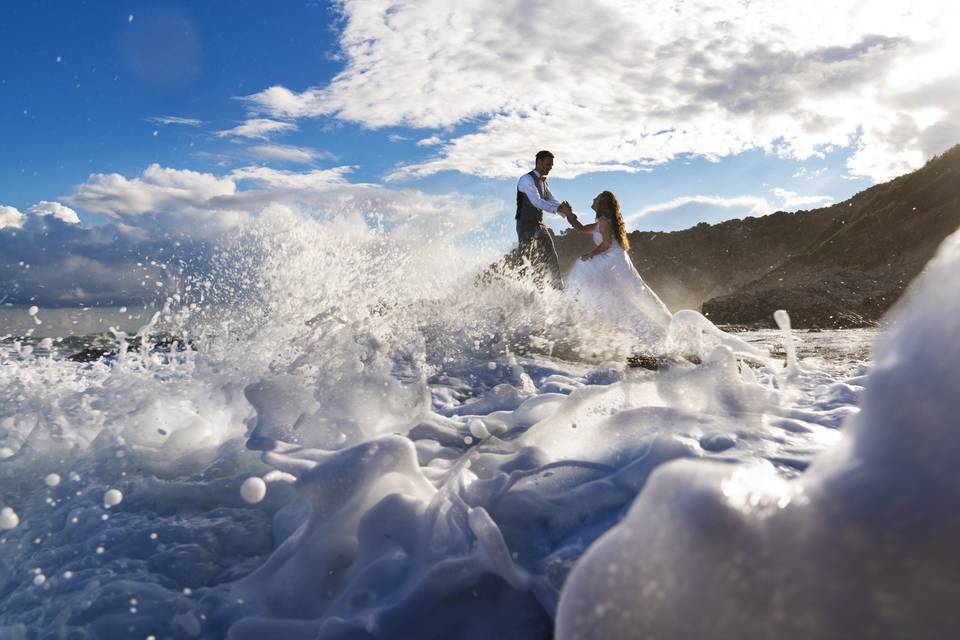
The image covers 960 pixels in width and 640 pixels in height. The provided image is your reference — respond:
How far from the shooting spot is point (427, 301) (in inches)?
301

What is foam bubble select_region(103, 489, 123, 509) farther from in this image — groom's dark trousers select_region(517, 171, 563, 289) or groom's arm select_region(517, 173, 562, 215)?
groom's arm select_region(517, 173, 562, 215)

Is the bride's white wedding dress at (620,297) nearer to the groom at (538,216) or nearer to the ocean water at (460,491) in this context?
the groom at (538,216)

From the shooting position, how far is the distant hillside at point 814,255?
16.4 metres

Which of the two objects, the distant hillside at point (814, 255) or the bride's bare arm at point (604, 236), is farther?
the distant hillside at point (814, 255)

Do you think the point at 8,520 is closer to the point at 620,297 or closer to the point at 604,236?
the point at 620,297

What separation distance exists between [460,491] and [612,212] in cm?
549

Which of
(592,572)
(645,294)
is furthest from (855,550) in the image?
(645,294)

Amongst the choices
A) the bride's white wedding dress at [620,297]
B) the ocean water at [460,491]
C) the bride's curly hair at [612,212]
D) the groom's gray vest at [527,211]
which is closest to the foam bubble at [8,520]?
the ocean water at [460,491]

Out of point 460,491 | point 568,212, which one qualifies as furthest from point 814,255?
point 460,491

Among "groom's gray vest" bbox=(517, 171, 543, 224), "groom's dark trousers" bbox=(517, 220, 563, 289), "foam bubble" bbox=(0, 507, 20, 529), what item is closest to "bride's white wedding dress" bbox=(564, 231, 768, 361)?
"groom's dark trousers" bbox=(517, 220, 563, 289)

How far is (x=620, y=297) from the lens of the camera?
6855mm

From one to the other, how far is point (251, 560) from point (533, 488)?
3.26 ft

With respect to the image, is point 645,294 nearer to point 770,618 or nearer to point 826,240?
point 770,618

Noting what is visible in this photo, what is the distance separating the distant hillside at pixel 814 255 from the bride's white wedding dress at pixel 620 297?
29.8 feet
